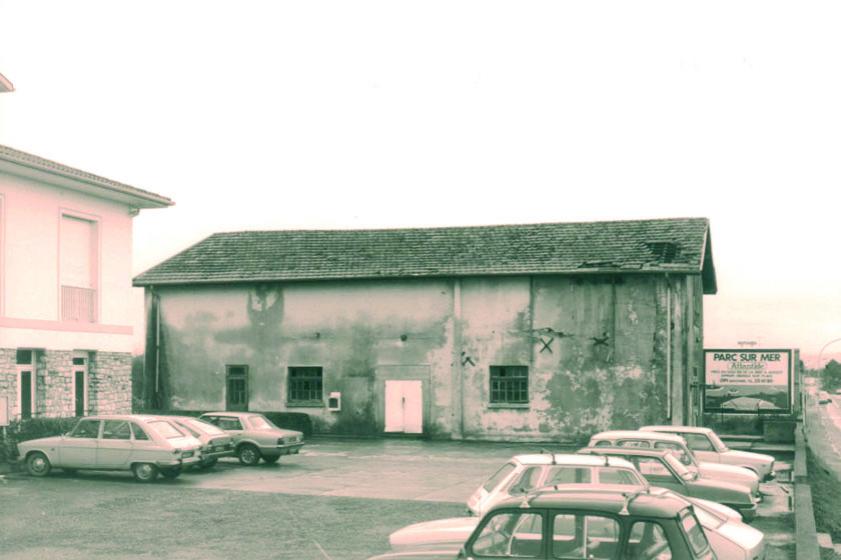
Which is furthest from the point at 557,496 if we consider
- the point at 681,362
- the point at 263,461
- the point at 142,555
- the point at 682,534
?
the point at 681,362

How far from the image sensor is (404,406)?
35781 millimetres

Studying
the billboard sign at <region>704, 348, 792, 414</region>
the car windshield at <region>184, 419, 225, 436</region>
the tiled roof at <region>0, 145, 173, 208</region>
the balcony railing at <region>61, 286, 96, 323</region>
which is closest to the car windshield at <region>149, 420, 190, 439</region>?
the car windshield at <region>184, 419, 225, 436</region>

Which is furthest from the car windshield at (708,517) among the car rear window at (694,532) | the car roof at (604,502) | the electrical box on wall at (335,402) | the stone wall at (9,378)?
the electrical box on wall at (335,402)

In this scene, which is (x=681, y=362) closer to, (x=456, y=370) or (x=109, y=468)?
(x=456, y=370)

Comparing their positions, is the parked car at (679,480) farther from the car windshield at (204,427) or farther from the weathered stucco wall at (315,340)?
the weathered stucco wall at (315,340)

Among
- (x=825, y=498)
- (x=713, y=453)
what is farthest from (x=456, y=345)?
(x=713, y=453)

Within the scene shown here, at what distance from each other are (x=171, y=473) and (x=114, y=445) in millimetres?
1272

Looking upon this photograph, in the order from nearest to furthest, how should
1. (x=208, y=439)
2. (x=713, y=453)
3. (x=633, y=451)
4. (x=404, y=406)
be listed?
(x=633, y=451) < (x=713, y=453) < (x=208, y=439) < (x=404, y=406)

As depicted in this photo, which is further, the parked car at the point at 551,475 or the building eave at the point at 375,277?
the building eave at the point at 375,277

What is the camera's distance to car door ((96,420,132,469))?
21500 mm

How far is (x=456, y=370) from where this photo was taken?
116ft

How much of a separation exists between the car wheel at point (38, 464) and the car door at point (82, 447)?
363mm

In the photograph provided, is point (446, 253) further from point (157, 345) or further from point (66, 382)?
point (66, 382)

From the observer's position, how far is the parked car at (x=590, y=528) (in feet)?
25.4
